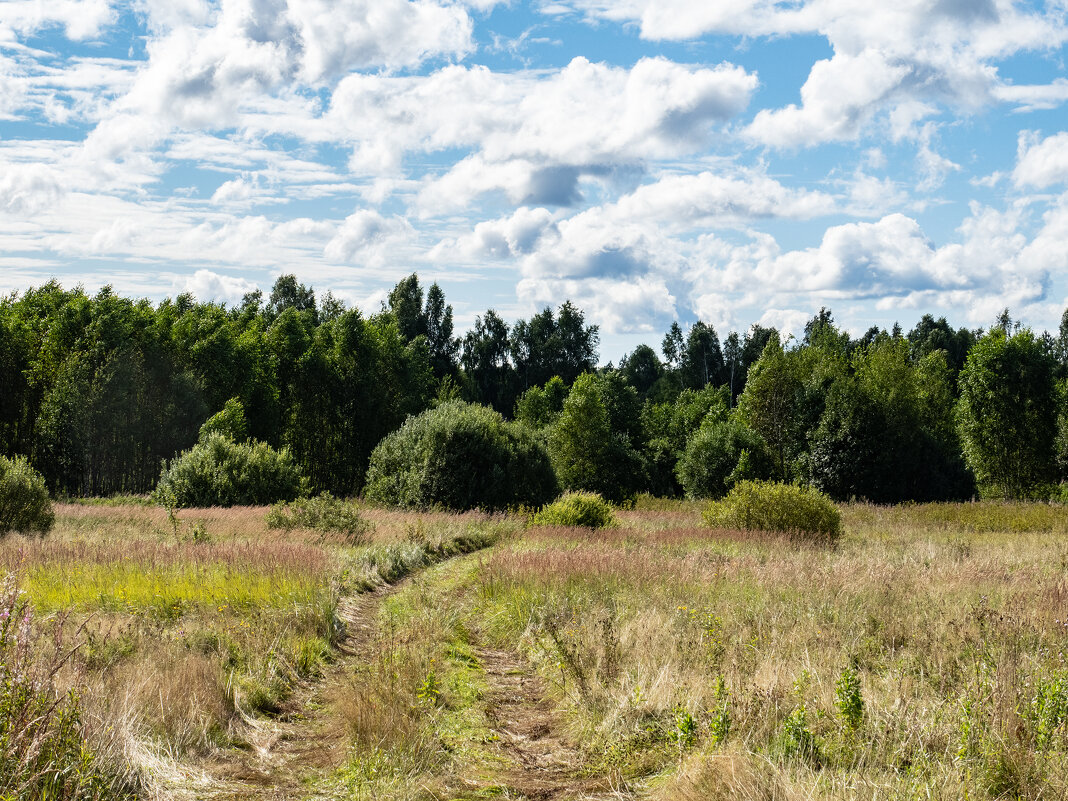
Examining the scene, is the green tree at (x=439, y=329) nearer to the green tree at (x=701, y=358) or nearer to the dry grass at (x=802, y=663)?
the green tree at (x=701, y=358)

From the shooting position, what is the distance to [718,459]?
4300 centimetres

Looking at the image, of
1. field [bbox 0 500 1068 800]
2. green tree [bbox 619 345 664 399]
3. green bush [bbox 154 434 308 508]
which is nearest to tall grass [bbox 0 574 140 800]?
field [bbox 0 500 1068 800]

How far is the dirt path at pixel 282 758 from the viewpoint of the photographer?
16.3 feet

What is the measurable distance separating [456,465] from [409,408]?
84.0ft

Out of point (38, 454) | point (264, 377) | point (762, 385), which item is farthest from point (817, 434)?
point (38, 454)

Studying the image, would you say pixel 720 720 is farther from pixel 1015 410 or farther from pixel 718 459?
pixel 1015 410

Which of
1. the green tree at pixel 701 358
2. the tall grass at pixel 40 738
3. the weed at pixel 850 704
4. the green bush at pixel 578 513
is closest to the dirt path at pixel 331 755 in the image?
the tall grass at pixel 40 738

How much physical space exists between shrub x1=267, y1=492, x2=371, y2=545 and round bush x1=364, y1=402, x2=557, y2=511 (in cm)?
762

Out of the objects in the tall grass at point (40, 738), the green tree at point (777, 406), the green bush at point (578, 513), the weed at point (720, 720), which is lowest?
the green bush at point (578, 513)

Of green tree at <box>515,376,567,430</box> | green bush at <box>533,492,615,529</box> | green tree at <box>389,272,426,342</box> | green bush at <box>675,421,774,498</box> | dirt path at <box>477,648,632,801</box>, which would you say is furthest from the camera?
green tree at <box>389,272,426,342</box>

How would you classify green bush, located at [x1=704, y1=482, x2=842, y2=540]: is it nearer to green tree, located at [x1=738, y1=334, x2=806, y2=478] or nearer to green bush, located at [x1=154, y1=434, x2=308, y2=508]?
green bush, located at [x1=154, y1=434, x2=308, y2=508]

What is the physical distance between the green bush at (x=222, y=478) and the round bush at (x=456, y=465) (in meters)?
3.90

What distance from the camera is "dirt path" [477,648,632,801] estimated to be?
521 cm

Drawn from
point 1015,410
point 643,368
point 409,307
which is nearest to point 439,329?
point 409,307
